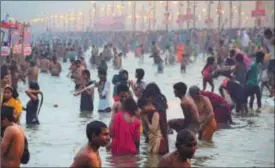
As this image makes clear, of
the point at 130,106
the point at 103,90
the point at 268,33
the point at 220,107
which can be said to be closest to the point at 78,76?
the point at 103,90

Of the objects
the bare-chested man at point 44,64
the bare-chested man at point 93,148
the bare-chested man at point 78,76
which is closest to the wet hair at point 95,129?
the bare-chested man at point 93,148

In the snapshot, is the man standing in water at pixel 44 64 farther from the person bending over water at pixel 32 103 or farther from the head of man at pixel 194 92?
the head of man at pixel 194 92

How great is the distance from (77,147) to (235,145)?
2739 millimetres

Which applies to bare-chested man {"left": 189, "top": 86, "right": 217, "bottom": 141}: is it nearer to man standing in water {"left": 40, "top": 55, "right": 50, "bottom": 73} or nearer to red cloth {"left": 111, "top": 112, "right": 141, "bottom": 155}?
red cloth {"left": 111, "top": 112, "right": 141, "bottom": 155}

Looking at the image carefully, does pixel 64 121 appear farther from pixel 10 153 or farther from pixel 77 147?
pixel 10 153

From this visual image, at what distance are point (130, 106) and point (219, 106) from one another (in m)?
4.18

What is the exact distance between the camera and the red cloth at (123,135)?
381 inches

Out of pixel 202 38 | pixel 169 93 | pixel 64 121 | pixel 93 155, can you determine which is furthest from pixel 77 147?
pixel 202 38

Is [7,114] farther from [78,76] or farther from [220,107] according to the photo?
[78,76]

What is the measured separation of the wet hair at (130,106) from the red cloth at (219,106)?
3510 mm

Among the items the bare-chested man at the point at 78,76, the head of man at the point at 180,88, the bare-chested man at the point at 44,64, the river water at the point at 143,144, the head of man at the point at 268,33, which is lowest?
the river water at the point at 143,144

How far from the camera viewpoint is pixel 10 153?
7277mm

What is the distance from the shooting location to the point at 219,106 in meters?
13.4

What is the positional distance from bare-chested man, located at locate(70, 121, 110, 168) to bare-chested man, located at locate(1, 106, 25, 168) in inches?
54.5
